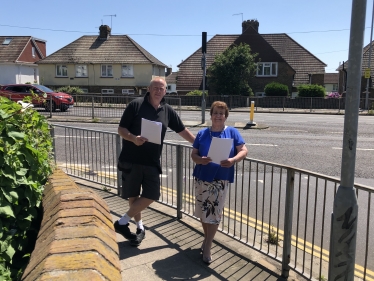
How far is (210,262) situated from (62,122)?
641 inches

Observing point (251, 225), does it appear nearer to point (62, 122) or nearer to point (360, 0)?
point (360, 0)

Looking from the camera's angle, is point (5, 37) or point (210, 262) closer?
point (210, 262)

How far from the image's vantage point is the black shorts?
4.40 meters

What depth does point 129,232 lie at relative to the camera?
451 cm

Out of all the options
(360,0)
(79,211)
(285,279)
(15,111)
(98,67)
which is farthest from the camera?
(98,67)

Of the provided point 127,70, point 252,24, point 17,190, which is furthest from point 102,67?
point 17,190

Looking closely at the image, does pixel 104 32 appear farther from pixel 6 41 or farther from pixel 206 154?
pixel 206 154

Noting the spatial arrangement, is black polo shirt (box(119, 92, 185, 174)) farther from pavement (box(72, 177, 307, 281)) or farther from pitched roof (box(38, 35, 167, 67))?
pitched roof (box(38, 35, 167, 67))

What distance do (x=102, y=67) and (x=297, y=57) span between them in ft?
70.4

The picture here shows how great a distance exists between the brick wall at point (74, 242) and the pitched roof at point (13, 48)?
49153 mm

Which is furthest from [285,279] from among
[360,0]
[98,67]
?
[98,67]

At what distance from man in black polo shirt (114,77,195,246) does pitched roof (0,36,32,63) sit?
47.5 meters

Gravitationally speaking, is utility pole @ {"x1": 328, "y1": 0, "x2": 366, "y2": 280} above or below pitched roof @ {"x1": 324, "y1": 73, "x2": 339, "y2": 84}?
below

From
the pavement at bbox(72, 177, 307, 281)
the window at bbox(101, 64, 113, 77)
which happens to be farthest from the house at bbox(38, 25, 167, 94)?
the pavement at bbox(72, 177, 307, 281)
